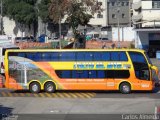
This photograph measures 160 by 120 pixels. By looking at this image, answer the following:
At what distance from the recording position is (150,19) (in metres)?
66.9

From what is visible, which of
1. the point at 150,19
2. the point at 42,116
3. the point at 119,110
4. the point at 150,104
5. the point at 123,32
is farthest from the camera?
the point at 123,32

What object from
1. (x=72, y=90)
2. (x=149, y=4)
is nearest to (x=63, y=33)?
(x=149, y=4)

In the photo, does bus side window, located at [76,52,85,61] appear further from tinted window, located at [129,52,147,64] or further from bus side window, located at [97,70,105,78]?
tinted window, located at [129,52,147,64]

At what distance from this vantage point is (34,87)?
29203 mm

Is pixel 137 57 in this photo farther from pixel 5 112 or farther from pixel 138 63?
pixel 5 112

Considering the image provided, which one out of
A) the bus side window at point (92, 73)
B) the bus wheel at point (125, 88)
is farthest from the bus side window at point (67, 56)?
the bus wheel at point (125, 88)

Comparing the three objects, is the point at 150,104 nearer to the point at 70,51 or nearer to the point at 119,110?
the point at 119,110

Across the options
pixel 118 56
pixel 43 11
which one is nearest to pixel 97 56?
pixel 118 56

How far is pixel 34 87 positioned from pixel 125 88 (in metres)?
5.43

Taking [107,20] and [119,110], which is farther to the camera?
[107,20]

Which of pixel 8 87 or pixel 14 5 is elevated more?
pixel 14 5

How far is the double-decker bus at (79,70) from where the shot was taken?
93.7ft

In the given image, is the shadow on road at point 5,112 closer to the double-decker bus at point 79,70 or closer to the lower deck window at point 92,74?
the double-decker bus at point 79,70

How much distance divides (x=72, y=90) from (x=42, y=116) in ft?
28.5
